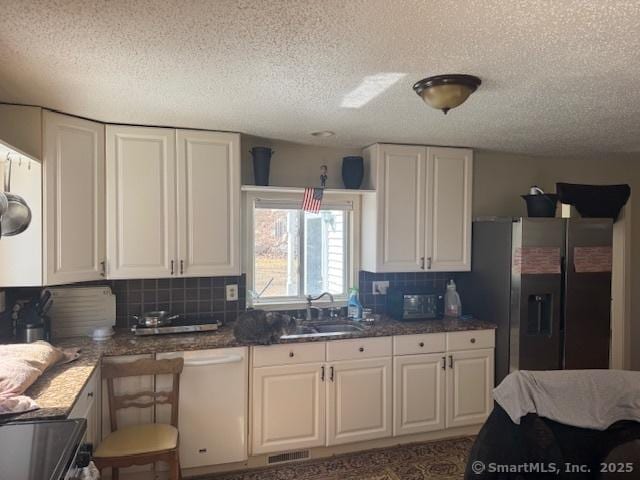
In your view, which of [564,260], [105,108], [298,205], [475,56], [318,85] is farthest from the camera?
[298,205]

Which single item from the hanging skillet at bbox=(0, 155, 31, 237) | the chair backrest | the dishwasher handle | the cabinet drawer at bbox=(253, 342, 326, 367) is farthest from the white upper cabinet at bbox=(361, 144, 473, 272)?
the hanging skillet at bbox=(0, 155, 31, 237)

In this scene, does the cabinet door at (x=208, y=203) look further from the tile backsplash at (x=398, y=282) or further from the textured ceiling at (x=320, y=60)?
the tile backsplash at (x=398, y=282)

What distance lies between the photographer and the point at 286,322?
2865mm

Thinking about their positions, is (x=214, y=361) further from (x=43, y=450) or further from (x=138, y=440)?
(x=43, y=450)

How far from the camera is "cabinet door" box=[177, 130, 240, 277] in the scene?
284 centimetres

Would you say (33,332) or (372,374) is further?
(372,374)

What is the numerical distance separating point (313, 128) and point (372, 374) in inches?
67.6

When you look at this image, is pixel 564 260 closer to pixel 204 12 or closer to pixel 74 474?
pixel 204 12

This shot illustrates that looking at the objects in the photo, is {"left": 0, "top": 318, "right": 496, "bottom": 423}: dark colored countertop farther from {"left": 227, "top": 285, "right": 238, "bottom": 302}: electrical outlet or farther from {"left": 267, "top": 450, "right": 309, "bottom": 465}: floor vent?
{"left": 267, "top": 450, "right": 309, "bottom": 465}: floor vent

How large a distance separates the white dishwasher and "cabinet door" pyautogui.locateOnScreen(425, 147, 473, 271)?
5.55ft

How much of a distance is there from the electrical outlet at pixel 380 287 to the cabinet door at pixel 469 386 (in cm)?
73

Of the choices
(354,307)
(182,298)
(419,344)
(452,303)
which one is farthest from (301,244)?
(452,303)

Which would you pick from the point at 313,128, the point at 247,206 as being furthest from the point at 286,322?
the point at 313,128

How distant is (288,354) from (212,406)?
1.82ft
